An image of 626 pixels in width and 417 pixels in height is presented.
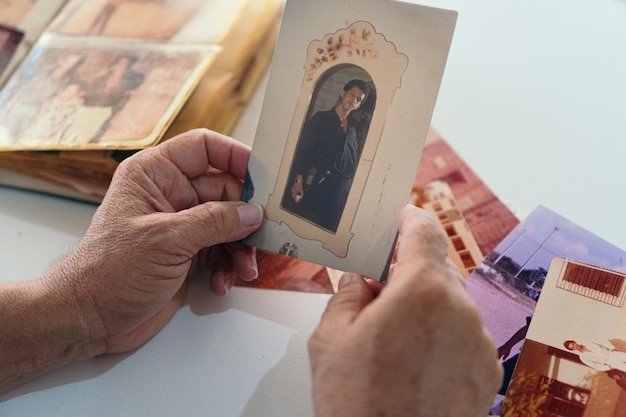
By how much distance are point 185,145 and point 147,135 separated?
0.20 metres

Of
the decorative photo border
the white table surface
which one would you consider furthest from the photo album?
the white table surface

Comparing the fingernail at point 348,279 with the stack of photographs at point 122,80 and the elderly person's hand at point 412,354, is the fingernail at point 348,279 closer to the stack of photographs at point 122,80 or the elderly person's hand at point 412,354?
the elderly person's hand at point 412,354

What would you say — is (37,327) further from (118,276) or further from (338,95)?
(338,95)

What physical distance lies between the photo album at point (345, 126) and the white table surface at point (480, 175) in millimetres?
184

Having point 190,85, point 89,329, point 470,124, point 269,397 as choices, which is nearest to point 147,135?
point 190,85

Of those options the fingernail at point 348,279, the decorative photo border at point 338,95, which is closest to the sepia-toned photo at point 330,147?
the decorative photo border at point 338,95

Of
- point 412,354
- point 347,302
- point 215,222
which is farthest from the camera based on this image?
point 215,222

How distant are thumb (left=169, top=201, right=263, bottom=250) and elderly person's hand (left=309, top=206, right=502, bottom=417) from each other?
278 mm

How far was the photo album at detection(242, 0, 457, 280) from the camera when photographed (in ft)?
2.72

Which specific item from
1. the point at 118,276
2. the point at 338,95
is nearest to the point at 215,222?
the point at 118,276

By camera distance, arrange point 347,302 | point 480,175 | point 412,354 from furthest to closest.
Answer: point 480,175 → point 347,302 → point 412,354

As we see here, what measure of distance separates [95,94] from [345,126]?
0.69 m

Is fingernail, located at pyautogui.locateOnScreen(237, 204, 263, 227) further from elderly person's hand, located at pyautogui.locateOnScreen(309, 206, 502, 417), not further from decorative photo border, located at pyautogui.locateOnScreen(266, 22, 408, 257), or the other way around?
elderly person's hand, located at pyautogui.locateOnScreen(309, 206, 502, 417)

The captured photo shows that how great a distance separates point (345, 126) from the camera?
0.87 metres
